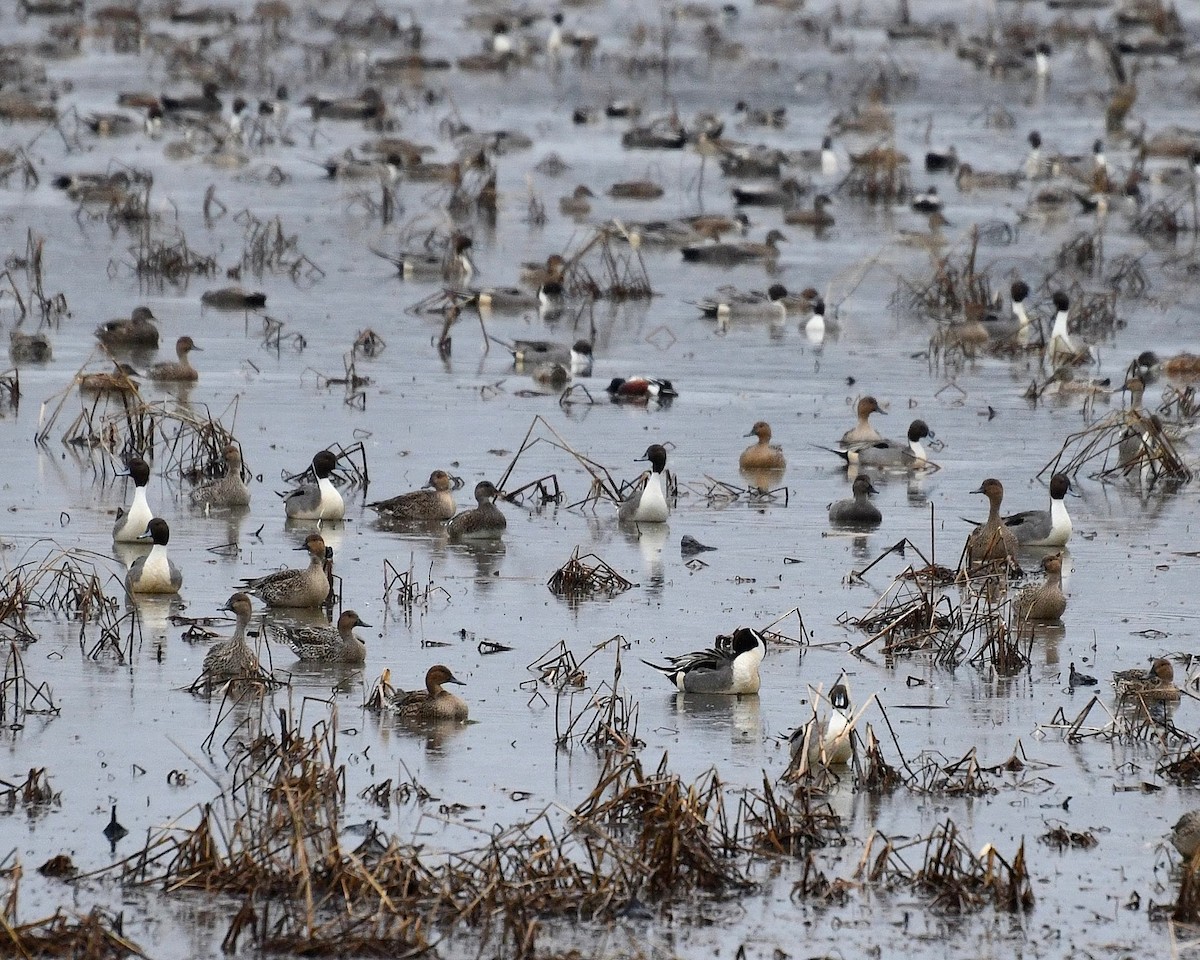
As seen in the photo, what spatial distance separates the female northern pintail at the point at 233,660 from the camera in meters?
9.66

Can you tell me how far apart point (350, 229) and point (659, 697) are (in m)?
16.9

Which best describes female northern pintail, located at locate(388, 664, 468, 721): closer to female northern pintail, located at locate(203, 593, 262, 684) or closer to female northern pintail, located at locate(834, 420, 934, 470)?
female northern pintail, located at locate(203, 593, 262, 684)

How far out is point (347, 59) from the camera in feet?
139

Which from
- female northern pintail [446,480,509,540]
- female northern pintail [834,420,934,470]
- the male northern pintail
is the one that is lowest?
female northern pintail [834,420,934,470]

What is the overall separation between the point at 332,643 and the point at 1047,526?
4769 mm

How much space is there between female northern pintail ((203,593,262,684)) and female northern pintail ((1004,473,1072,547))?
5.11 meters

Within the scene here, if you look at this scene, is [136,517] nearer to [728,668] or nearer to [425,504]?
[425,504]

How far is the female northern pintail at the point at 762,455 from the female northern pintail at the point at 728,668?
5.18 m

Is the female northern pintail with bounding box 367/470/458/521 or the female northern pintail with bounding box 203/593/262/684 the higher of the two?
the female northern pintail with bounding box 203/593/262/684

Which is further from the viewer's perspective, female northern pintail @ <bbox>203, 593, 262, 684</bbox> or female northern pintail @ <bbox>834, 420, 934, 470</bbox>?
female northern pintail @ <bbox>834, 420, 934, 470</bbox>

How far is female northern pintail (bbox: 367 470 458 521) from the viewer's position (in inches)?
525

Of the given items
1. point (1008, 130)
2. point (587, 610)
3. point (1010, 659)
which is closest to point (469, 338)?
point (587, 610)

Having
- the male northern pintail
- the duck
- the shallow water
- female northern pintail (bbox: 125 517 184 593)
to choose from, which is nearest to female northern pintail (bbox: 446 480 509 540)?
the shallow water

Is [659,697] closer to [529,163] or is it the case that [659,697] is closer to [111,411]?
[111,411]
